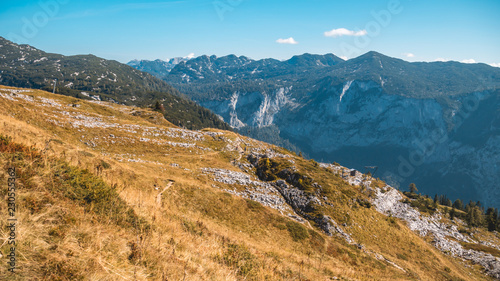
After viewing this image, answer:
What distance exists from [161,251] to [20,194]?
4.12m

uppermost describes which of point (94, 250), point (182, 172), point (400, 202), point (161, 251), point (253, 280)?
point (94, 250)

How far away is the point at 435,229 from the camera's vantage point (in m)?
69.0

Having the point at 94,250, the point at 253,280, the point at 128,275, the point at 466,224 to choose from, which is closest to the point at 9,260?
the point at 94,250

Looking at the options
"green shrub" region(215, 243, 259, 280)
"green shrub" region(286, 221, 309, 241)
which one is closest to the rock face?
"green shrub" region(286, 221, 309, 241)

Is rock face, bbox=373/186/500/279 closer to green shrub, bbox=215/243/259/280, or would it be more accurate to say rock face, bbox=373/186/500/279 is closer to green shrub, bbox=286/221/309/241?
green shrub, bbox=286/221/309/241

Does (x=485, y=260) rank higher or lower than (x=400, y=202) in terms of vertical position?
lower

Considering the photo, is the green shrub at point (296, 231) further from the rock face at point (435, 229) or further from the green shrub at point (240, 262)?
the rock face at point (435, 229)

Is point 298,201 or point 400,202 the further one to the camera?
point 400,202

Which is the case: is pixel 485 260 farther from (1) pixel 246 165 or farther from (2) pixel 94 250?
(2) pixel 94 250

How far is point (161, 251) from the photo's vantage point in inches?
266

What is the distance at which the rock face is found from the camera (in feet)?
178

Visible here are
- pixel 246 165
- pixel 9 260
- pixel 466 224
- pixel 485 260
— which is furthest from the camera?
pixel 466 224

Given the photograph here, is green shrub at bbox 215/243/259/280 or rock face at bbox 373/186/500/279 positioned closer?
green shrub at bbox 215/243/259/280

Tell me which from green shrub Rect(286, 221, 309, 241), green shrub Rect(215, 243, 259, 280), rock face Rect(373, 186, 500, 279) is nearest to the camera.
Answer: green shrub Rect(215, 243, 259, 280)
